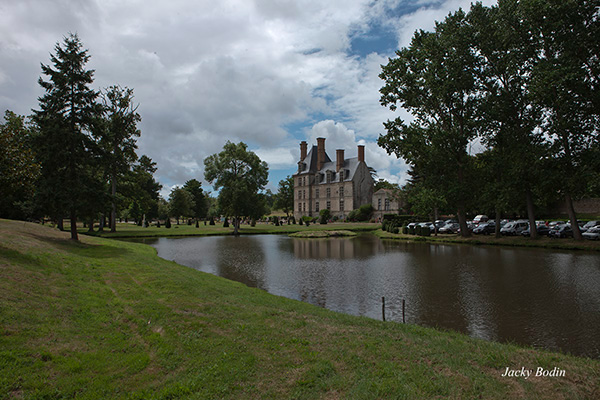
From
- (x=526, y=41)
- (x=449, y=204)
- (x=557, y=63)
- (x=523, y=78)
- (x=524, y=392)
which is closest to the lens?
(x=524, y=392)

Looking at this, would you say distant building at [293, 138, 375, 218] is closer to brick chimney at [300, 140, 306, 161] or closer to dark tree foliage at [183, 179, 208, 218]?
brick chimney at [300, 140, 306, 161]

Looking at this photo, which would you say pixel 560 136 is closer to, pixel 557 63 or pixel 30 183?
pixel 557 63

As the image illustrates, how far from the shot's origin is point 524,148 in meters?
27.6

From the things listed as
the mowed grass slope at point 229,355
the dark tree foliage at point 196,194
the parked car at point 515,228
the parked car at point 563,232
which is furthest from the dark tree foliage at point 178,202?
the mowed grass slope at point 229,355

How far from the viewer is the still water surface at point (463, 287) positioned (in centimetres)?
912

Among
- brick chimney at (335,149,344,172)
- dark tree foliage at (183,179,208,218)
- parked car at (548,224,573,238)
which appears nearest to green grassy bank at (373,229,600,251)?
parked car at (548,224,573,238)

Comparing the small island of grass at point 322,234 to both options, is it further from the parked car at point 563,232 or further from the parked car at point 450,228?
the parked car at point 563,232

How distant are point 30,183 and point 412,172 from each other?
5411 centimetres

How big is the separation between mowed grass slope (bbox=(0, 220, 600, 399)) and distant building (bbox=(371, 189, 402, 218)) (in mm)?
60689

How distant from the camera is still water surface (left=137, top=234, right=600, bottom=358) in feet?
29.9

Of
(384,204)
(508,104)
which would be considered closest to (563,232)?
(508,104)

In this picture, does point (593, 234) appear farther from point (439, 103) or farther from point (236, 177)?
point (236, 177)

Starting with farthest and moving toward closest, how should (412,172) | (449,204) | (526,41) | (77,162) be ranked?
(412,172) → (449,204) → (526,41) → (77,162)

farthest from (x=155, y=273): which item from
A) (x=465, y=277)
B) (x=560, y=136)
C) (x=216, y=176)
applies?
(x=216, y=176)
